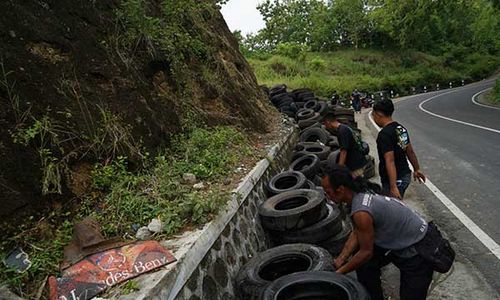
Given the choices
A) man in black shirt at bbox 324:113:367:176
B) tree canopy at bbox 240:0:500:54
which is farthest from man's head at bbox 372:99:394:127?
tree canopy at bbox 240:0:500:54

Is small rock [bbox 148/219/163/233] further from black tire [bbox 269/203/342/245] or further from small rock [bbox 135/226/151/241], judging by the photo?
black tire [bbox 269/203/342/245]

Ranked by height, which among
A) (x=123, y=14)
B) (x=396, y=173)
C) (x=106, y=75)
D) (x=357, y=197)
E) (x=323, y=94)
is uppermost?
(x=123, y=14)

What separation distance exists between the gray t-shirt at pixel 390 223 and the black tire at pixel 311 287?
1.64 feet

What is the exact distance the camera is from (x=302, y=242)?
5.09 metres

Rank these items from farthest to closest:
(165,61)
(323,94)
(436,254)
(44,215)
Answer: (323,94)
(165,61)
(44,215)
(436,254)

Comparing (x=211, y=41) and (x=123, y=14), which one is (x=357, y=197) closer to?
(x=123, y=14)

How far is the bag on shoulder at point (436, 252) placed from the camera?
3096 mm

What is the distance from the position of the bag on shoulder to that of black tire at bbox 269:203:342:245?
1.98 m

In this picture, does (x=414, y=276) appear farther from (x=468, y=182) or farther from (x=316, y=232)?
(x=468, y=182)

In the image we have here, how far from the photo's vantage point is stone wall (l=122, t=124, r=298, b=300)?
3.22m

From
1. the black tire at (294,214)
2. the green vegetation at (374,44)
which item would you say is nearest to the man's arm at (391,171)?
the black tire at (294,214)

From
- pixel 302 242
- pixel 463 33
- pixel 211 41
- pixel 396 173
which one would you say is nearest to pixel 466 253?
pixel 396 173

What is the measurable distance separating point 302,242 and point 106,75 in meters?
3.76

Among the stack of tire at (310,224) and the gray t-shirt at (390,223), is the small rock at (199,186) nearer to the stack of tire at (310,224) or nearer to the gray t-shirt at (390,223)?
the stack of tire at (310,224)
